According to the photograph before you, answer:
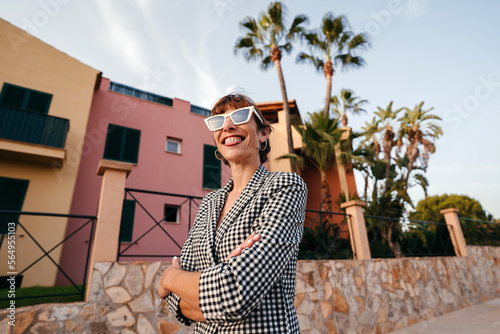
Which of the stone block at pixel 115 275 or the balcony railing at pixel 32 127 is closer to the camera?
the stone block at pixel 115 275

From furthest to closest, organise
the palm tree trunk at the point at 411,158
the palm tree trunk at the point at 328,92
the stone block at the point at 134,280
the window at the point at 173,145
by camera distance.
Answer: the palm tree trunk at the point at 411,158, the palm tree trunk at the point at 328,92, the window at the point at 173,145, the stone block at the point at 134,280

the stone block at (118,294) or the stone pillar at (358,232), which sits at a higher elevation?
the stone pillar at (358,232)

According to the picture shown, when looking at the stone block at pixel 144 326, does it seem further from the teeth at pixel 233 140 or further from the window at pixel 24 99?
the window at pixel 24 99

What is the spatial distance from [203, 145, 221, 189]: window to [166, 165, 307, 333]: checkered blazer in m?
10.2

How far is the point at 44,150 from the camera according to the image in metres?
7.67

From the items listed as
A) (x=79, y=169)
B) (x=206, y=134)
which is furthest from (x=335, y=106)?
(x=79, y=169)

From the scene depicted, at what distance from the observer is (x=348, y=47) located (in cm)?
1231

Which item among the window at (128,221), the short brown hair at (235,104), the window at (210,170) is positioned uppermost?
the window at (210,170)

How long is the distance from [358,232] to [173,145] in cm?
851

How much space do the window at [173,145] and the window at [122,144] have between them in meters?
1.32

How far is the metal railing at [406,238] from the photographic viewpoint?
8.02 m

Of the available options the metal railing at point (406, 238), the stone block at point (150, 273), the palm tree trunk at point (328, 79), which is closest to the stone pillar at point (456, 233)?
the metal railing at point (406, 238)

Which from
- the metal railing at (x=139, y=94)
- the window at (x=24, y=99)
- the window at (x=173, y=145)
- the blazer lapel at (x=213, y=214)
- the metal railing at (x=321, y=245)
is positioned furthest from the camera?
the metal railing at (x=139, y=94)

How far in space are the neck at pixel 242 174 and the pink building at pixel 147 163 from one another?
7399mm
